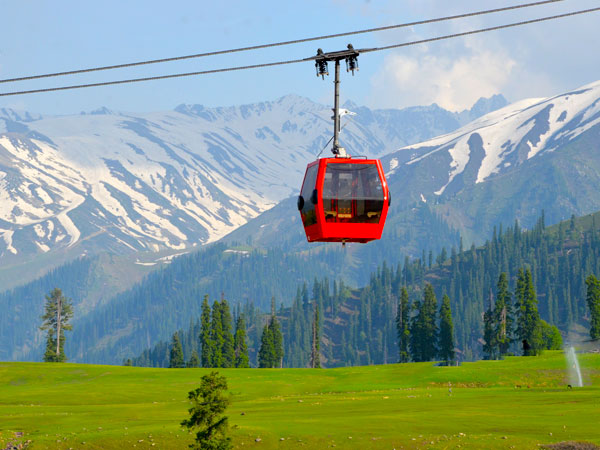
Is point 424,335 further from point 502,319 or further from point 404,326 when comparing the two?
point 502,319

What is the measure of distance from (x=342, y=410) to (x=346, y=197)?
35.8 meters

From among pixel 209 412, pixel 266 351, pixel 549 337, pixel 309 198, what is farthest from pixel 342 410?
pixel 549 337

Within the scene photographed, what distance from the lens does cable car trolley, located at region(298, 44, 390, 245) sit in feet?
129

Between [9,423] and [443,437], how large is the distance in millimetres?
32723

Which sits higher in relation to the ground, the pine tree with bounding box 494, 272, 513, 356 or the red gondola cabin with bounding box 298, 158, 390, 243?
the pine tree with bounding box 494, 272, 513, 356

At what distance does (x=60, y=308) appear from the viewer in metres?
182

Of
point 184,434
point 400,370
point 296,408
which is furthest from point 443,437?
point 400,370

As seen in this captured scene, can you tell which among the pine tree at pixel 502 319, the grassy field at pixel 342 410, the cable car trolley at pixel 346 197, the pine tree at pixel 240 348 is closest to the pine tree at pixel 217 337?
the pine tree at pixel 240 348

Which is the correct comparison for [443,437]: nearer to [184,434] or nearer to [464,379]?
[184,434]

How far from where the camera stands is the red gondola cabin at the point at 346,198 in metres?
39.2

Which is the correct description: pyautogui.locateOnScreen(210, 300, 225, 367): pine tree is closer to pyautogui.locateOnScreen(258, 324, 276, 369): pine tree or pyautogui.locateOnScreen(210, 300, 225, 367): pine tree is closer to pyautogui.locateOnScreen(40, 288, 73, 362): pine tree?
pyautogui.locateOnScreen(258, 324, 276, 369): pine tree

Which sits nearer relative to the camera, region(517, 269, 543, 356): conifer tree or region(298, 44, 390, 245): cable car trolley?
region(298, 44, 390, 245): cable car trolley

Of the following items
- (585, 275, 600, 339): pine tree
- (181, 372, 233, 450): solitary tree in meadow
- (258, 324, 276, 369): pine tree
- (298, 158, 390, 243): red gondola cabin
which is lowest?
(181, 372, 233, 450): solitary tree in meadow

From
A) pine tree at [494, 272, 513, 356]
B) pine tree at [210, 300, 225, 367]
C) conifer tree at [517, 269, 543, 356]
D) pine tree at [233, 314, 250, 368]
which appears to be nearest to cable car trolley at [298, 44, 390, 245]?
conifer tree at [517, 269, 543, 356]
